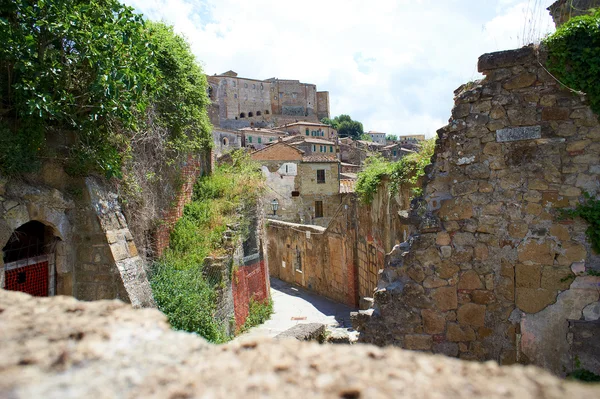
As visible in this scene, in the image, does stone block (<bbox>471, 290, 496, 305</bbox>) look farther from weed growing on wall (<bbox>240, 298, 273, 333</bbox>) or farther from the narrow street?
weed growing on wall (<bbox>240, 298, 273, 333</bbox>)

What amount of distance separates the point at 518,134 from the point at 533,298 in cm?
203

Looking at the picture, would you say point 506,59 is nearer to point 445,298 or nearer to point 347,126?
point 445,298

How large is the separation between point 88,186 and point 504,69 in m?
6.51

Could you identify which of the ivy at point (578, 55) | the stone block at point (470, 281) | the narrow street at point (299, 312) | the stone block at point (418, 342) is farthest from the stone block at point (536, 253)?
the narrow street at point (299, 312)

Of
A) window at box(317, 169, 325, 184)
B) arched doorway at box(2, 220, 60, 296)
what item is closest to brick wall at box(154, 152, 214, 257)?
arched doorway at box(2, 220, 60, 296)

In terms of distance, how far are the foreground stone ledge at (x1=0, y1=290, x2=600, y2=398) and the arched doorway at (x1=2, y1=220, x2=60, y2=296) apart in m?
4.96

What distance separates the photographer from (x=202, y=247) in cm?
1034

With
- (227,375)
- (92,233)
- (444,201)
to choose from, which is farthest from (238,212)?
(227,375)

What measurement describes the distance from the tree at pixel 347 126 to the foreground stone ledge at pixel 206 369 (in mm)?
80190

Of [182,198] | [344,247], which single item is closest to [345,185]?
[344,247]

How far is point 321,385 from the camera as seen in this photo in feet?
5.11

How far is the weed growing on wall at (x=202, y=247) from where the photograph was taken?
8445 millimetres

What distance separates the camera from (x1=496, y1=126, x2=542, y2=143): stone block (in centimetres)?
488

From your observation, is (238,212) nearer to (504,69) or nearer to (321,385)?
(504,69)
